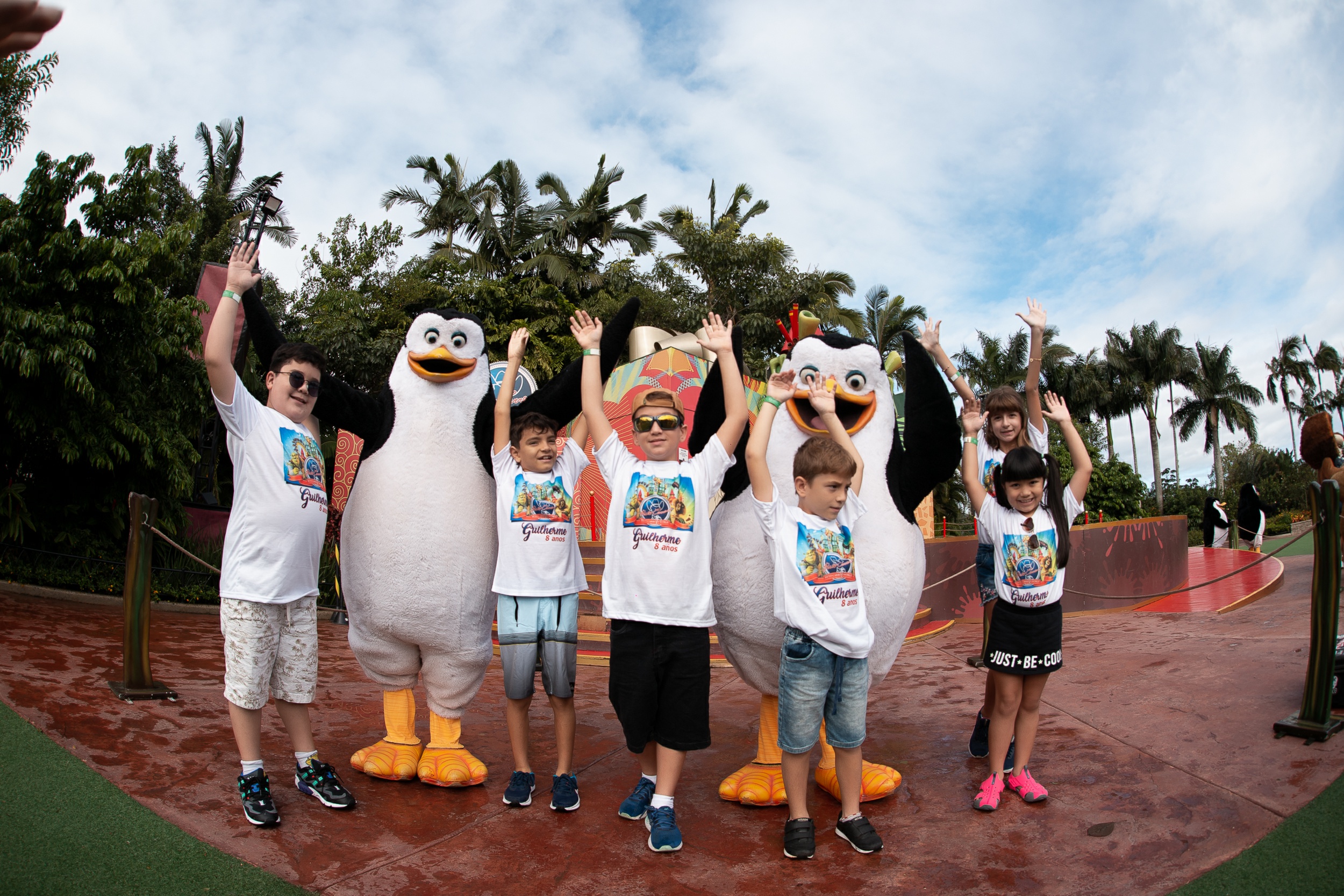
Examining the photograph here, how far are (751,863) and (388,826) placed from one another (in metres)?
1.37

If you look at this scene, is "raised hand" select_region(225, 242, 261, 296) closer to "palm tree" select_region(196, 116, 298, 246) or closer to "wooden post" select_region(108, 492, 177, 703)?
"wooden post" select_region(108, 492, 177, 703)

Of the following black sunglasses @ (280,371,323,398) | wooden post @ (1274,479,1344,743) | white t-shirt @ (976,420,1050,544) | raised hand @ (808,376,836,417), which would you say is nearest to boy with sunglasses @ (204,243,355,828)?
black sunglasses @ (280,371,323,398)

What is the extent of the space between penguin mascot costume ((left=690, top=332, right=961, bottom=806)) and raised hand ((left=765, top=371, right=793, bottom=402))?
0.37 ft

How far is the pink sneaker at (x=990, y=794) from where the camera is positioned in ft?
10.4

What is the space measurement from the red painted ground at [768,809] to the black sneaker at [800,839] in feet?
0.14

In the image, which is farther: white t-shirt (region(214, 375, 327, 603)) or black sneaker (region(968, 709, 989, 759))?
black sneaker (region(968, 709, 989, 759))

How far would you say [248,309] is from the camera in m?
3.49

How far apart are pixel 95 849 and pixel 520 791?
1.42 m

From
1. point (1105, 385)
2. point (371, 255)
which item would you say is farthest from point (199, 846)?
point (1105, 385)

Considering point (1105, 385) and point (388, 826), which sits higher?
point (1105, 385)

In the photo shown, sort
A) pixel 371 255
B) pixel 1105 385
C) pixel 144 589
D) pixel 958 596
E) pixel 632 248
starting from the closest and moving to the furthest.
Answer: pixel 144 589 → pixel 958 596 → pixel 371 255 → pixel 632 248 → pixel 1105 385

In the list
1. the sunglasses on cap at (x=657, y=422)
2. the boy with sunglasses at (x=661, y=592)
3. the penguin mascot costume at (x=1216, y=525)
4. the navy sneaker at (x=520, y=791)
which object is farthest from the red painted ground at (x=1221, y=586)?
the navy sneaker at (x=520, y=791)

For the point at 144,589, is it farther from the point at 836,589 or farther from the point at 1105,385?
the point at 1105,385

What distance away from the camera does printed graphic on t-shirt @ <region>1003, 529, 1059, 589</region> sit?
3.35 m
